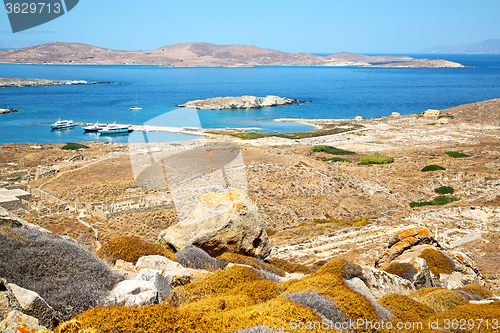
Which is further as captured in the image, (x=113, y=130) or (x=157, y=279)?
(x=113, y=130)

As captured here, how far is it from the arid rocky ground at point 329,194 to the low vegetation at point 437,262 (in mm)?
2069

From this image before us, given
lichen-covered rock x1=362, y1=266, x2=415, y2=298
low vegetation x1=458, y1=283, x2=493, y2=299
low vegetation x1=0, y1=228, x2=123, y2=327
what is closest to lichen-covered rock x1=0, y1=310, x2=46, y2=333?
low vegetation x1=0, y1=228, x2=123, y2=327

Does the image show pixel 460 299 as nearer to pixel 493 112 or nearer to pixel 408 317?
pixel 408 317

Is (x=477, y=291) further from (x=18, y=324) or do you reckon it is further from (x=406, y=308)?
(x=18, y=324)

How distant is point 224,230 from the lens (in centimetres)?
1025

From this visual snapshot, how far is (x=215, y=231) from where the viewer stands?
10.2 metres

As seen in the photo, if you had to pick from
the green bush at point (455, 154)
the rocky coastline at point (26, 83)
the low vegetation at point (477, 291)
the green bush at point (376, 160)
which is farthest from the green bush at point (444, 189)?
the rocky coastline at point (26, 83)

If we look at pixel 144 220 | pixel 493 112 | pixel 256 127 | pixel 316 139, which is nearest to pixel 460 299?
pixel 144 220

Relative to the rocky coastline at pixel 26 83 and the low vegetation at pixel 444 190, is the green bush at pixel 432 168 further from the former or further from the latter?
the rocky coastline at pixel 26 83

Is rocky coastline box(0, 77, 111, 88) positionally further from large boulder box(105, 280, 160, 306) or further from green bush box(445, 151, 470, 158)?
large boulder box(105, 280, 160, 306)

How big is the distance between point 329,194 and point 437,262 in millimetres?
14297

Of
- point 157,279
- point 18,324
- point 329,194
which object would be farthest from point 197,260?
point 329,194

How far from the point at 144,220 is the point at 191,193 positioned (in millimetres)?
2836

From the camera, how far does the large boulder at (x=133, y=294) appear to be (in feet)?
16.2
